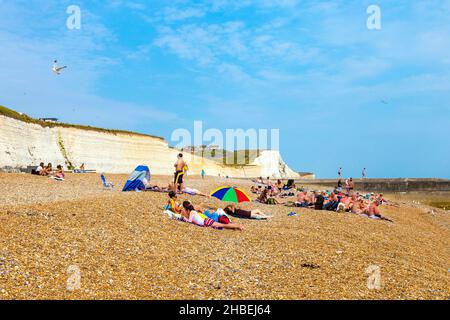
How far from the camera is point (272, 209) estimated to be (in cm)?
1931

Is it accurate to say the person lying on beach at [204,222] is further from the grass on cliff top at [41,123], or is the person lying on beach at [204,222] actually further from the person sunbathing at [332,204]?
the grass on cliff top at [41,123]

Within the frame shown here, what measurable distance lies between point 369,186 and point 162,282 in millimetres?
59620

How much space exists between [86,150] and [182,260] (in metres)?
45.4

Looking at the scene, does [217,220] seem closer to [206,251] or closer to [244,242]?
[244,242]

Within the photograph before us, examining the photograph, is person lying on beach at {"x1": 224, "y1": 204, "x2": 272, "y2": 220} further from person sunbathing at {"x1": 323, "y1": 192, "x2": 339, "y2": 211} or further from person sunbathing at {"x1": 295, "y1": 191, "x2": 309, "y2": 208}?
person sunbathing at {"x1": 295, "y1": 191, "x2": 309, "y2": 208}

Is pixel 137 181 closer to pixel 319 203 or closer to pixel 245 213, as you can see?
pixel 245 213

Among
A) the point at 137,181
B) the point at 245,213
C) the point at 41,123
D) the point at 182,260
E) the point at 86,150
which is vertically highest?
the point at 41,123

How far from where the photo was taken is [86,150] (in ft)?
167

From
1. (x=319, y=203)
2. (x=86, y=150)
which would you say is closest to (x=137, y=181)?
(x=319, y=203)

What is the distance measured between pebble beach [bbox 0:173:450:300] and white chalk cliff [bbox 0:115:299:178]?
29576 mm

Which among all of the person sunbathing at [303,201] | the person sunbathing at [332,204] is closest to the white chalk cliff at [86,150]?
the person sunbathing at [303,201]

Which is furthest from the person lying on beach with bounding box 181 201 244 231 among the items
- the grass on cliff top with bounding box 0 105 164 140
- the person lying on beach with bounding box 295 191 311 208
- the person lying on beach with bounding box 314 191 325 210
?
the grass on cliff top with bounding box 0 105 164 140

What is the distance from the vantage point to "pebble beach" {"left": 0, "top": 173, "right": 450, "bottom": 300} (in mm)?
6793
